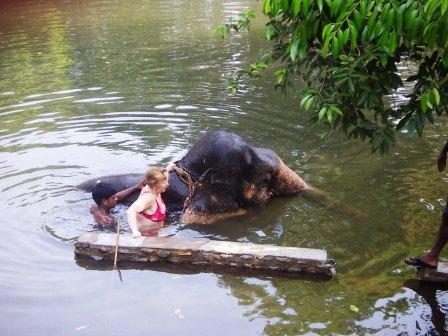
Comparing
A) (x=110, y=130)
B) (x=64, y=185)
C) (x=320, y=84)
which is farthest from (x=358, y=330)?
(x=110, y=130)

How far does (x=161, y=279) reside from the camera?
5.91m

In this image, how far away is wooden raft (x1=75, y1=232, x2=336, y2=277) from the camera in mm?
5707

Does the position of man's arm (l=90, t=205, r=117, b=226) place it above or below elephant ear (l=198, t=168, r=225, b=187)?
below

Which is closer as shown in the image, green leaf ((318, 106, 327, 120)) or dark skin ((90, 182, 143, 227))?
green leaf ((318, 106, 327, 120))

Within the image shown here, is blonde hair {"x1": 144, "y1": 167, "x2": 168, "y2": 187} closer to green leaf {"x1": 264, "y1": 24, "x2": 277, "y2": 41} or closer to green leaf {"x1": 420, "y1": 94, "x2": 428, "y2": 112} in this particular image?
green leaf {"x1": 264, "y1": 24, "x2": 277, "y2": 41}

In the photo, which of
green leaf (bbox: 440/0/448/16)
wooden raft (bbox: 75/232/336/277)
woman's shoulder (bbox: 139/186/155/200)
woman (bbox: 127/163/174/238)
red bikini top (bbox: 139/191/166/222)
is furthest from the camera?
red bikini top (bbox: 139/191/166/222)

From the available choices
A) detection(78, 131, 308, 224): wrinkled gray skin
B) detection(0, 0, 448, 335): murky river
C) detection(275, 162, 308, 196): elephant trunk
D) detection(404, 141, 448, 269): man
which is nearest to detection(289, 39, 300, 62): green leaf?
detection(404, 141, 448, 269): man

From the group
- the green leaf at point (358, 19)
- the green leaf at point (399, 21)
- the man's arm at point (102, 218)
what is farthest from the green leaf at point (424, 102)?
the man's arm at point (102, 218)

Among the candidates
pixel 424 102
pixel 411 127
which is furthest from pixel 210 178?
pixel 424 102

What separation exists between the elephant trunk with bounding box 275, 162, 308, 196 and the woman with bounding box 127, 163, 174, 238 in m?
1.58

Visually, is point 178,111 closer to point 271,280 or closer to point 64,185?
point 64,185

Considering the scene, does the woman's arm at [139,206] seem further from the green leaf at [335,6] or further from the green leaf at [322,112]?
the green leaf at [335,6]

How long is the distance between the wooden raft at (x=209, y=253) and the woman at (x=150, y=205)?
392mm

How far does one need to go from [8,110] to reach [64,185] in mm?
4400
